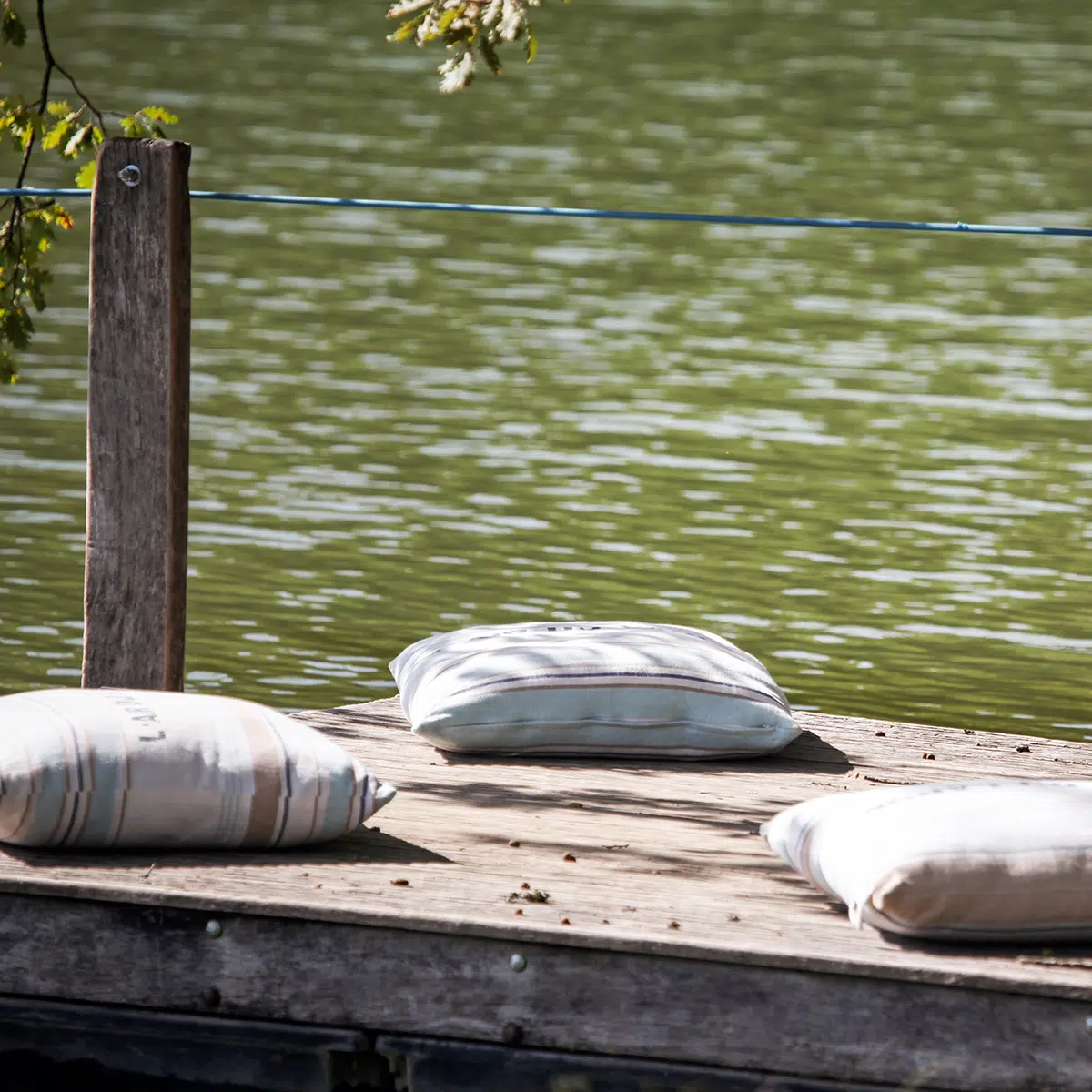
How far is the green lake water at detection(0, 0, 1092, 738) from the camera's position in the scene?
31.9 feet

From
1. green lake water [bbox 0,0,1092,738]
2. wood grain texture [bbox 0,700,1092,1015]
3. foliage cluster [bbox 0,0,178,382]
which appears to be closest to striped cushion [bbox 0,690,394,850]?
wood grain texture [bbox 0,700,1092,1015]

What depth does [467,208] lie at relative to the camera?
19.2ft

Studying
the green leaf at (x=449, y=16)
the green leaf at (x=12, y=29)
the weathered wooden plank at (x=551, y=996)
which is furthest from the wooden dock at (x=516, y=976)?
the green leaf at (x=12, y=29)

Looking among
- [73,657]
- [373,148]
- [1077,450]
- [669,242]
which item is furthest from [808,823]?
[373,148]

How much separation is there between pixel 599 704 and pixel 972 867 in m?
1.73

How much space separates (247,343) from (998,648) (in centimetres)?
658

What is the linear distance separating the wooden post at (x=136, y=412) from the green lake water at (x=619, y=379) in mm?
2905

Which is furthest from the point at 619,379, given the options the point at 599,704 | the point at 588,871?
the point at 588,871

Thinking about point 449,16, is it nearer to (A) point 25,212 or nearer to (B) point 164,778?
(A) point 25,212

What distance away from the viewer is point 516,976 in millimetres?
4043

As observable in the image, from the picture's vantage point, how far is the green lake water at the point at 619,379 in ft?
31.9

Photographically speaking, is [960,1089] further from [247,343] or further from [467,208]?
[247,343]

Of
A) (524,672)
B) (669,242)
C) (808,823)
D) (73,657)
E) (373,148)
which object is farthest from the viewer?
(373,148)

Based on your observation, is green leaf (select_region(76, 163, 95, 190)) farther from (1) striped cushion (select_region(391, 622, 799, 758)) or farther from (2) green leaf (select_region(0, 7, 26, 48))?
(1) striped cushion (select_region(391, 622, 799, 758))
